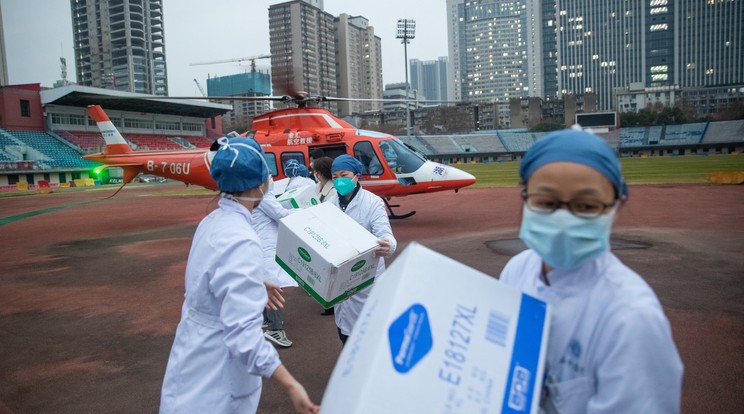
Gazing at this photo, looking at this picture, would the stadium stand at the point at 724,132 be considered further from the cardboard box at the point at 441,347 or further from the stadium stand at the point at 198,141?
the cardboard box at the point at 441,347

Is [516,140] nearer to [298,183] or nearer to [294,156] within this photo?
[294,156]

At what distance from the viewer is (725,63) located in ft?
408

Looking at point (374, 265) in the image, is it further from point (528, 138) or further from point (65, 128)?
point (528, 138)

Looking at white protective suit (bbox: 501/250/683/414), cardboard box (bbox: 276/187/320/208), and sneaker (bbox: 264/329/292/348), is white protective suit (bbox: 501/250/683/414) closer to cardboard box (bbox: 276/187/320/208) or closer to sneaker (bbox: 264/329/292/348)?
sneaker (bbox: 264/329/292/348)

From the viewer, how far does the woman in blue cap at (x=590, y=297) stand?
1297mm

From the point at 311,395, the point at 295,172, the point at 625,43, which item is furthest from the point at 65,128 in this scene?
the point at 625,43

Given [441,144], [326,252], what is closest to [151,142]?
[441,144]

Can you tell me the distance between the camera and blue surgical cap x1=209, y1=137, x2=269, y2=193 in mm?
2500

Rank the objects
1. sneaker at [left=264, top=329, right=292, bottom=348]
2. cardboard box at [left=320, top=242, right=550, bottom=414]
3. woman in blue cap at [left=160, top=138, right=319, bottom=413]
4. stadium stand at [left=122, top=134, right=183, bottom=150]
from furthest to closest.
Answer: stadium stand at [left=122, top=134, right=183, bottom=150], sneaker at [left=264, top=329, right=292, bottom=348], woman in blue cap at [left=160, top=138, right=319, bottom=413], cardboard box at [left=320, top=242, right=550, bottom=414]

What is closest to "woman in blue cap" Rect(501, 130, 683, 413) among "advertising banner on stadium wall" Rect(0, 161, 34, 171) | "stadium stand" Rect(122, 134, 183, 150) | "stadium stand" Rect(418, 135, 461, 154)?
"advertising banner on stadium wall" Rect(0, 161, 34, 171)

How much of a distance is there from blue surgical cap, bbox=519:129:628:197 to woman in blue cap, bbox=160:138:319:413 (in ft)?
4.44

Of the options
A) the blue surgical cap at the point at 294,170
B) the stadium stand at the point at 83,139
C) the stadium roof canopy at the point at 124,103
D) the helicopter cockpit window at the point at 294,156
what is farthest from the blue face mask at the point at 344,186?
the stadium stand at the point at 83,139

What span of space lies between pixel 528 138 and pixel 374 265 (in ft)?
257

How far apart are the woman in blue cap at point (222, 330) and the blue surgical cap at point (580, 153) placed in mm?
1353
